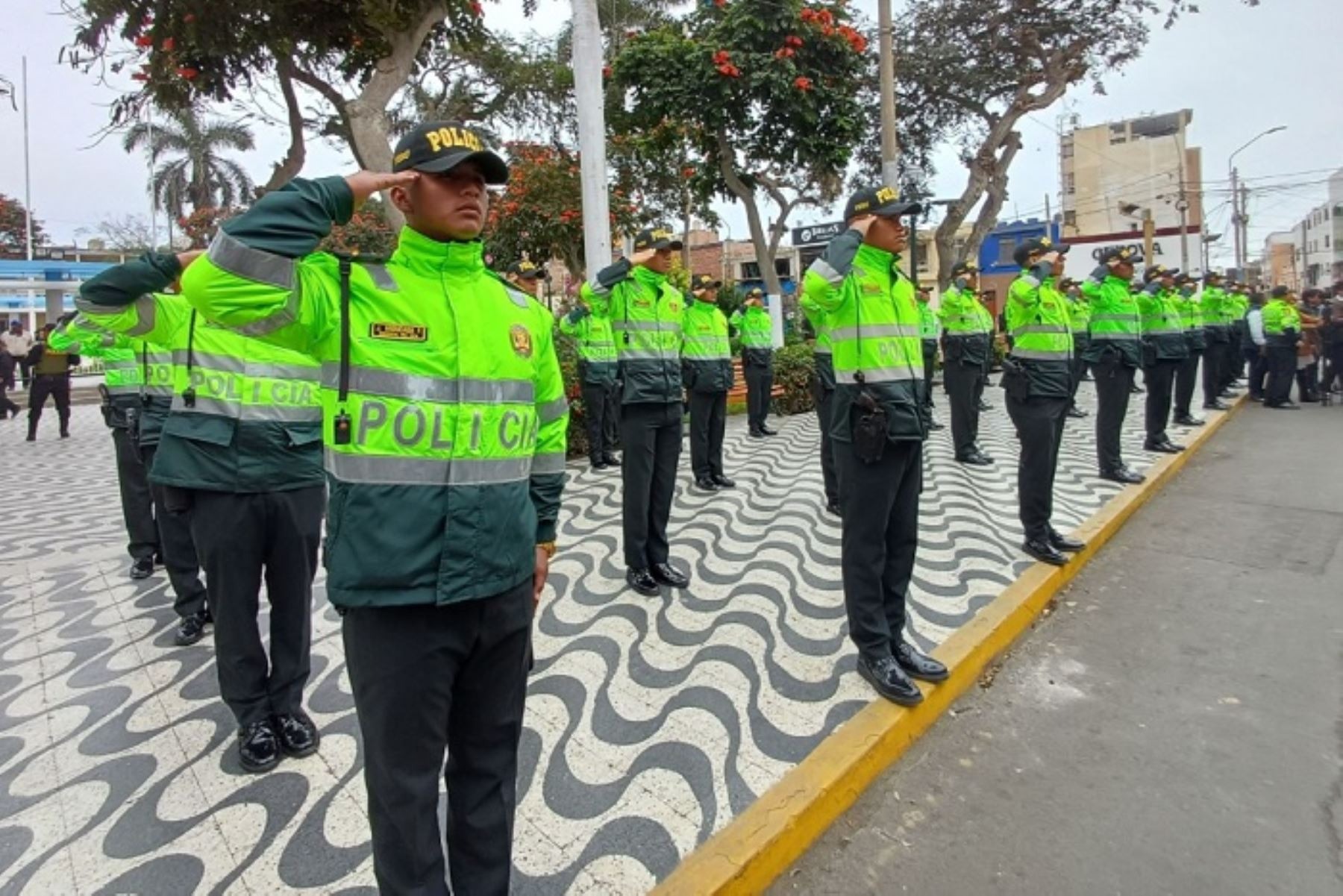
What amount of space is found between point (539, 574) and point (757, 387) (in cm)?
801

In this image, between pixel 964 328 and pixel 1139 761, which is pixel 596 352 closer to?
pixel 964 328

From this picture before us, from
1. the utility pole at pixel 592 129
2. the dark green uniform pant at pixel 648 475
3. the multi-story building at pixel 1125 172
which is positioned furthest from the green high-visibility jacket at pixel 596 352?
the multi-story building at pixel 1125 172

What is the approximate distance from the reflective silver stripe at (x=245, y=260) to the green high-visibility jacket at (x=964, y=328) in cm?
783

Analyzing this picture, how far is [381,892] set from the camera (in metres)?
1.77

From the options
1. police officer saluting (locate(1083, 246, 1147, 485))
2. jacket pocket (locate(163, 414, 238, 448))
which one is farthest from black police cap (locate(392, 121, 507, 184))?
police officer saluting (locate(1083, 246, 1147, 485))

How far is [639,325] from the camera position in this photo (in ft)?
14.5

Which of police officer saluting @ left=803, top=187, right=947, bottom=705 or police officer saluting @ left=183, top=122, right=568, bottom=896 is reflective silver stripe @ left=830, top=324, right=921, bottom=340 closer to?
police officer saluting @ left=803, top=187, right=947, bottom=705

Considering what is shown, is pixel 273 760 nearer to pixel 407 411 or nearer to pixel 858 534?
pixel 407 411

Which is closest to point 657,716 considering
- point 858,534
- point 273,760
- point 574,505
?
point 858,534

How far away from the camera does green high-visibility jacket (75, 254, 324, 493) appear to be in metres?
2.66

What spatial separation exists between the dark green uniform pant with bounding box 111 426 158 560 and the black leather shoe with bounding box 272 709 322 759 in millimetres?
2563

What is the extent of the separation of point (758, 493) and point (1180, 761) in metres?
4.09

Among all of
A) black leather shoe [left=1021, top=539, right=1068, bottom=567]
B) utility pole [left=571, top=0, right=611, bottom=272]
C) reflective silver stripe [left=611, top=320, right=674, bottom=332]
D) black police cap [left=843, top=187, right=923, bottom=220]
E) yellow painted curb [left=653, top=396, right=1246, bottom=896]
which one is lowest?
yellow painted curb [left=653, top=396, right=1246, bottom=896]

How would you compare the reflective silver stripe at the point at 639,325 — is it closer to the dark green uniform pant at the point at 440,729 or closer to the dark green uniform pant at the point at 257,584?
the dark green uniform pant at the point at 257,584
